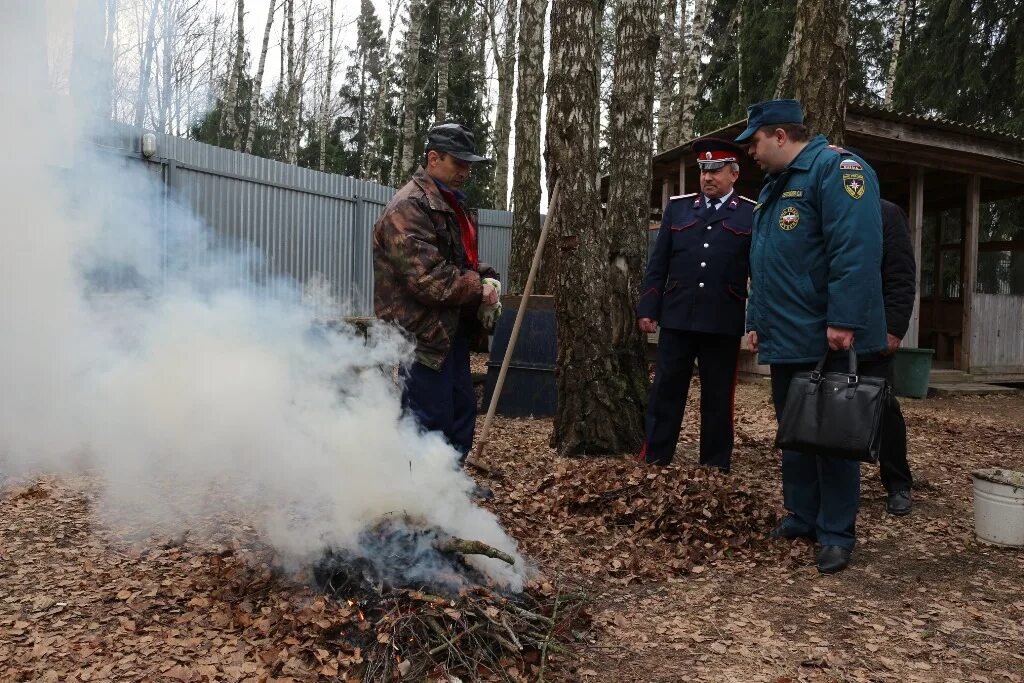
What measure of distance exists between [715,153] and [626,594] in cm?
296

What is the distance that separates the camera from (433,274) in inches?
153

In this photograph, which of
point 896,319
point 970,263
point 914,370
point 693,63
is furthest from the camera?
point 693,63

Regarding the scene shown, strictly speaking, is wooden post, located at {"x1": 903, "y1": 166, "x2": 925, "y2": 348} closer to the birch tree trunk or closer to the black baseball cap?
the birch tree trunk

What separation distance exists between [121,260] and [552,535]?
290cm

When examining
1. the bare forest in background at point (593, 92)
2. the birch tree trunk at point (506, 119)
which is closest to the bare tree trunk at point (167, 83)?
the bare forest in background at point (593, 92)

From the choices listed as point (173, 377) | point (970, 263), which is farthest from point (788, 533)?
point (970, 263)

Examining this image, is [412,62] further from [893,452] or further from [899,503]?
[899,503]

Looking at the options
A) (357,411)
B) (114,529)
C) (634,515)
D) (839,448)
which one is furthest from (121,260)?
(839,448)

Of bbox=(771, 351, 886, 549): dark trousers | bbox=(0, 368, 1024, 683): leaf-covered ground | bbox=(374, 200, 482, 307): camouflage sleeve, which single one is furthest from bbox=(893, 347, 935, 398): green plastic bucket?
bbox=(374, 200, 482, 307): camouflage sleeve

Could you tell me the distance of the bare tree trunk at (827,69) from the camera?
7.04 m

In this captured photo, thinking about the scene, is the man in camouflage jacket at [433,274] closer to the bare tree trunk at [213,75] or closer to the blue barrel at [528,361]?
the blue barrel at [528,361]

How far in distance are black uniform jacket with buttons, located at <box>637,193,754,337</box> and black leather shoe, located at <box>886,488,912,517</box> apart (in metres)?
1.39

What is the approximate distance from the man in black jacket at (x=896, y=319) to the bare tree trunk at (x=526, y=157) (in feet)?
22.0

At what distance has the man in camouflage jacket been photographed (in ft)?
12.8
